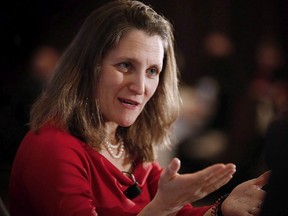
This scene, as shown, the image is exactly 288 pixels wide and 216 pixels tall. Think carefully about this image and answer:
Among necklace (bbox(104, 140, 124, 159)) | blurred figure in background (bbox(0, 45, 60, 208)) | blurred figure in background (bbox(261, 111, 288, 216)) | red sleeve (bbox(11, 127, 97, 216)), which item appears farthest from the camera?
blurred figure in background (bbox(0, 45, 60, 208))

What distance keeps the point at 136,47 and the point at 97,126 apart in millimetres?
241

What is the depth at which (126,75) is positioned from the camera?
1.26 meters

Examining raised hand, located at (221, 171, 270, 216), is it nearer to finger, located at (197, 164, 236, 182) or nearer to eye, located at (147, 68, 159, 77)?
finger, located at (197, 164, 236, 182)

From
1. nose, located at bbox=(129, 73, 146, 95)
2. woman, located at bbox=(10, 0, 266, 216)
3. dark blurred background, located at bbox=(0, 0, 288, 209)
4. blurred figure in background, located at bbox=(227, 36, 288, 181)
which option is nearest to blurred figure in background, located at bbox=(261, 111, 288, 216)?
woman, located at bbox=(10, 0, 266, 216)

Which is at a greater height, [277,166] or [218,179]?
[277,166]

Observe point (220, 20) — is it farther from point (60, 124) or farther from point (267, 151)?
point (267, 151)

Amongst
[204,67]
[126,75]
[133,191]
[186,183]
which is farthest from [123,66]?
[204,67]

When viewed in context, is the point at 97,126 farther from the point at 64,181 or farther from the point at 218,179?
the point at 218,179

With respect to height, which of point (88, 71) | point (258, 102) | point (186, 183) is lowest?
point (258, 102)

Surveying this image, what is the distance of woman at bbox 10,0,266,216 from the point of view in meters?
1.11

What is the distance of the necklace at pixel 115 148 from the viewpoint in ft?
4.42

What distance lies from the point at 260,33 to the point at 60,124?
140cm

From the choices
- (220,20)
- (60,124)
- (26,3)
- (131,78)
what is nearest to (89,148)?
(60,124)

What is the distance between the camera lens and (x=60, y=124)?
1202 millimetres
